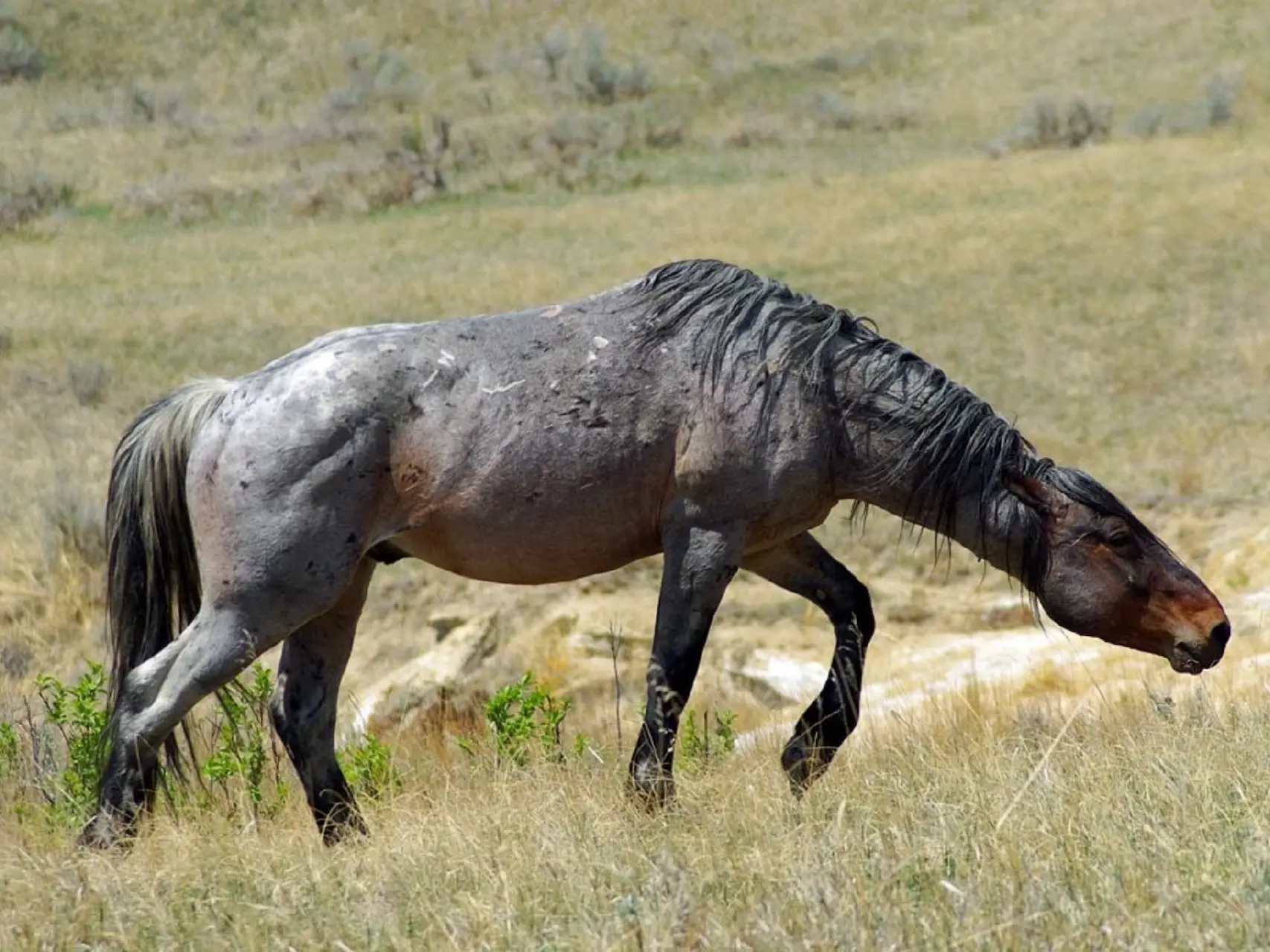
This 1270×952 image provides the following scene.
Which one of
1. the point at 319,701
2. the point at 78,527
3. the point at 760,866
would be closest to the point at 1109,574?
the point at 760,866

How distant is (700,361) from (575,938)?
2333mm

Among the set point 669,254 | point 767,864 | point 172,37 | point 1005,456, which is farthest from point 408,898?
point 172,37

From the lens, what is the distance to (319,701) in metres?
6.23

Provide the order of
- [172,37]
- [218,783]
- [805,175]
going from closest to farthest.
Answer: [218,783], [805,175], [172,37]

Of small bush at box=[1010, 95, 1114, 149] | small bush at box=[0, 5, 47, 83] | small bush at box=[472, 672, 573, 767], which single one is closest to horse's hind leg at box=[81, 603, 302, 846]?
small bush at box=[472, 672, 573, 767]

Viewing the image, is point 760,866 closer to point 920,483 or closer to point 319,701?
point 920,483

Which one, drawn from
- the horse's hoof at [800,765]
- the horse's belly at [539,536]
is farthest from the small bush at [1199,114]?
the horse's belly at [539,536]

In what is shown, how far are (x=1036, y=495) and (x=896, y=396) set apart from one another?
57 cm

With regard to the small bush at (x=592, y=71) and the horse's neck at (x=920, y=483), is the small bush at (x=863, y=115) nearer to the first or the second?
the small bush at (x=592, y=71)

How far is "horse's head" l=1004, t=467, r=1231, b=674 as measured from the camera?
5914mm

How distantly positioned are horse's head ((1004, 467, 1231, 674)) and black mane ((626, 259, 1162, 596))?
0.01 meters

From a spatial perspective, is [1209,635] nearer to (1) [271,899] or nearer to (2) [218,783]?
(1) [271,899]

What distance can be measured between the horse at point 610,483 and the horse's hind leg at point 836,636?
0.01 m

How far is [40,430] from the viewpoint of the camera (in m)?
16.2
